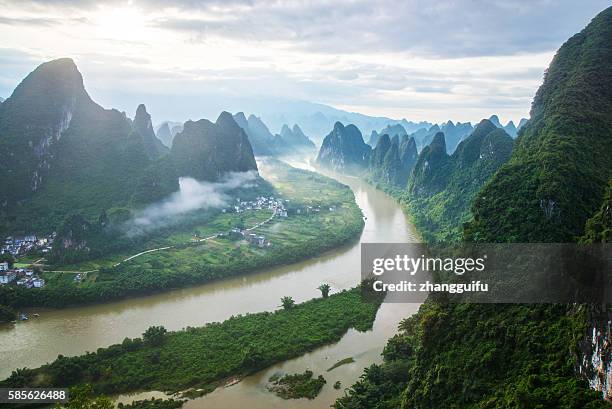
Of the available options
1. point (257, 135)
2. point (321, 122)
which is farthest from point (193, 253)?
point (321, 122)

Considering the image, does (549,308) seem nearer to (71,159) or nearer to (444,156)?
(71,159)

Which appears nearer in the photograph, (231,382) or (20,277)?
(231,382)

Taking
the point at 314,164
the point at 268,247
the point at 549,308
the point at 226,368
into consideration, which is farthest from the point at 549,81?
the point at 314,164

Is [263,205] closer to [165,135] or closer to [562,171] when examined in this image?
[562,171]

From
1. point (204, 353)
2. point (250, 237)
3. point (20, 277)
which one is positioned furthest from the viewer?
point (250, 237)

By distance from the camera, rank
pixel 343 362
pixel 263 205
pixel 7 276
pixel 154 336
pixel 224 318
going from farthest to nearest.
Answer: pixel 263 205
pixel 7 276
pixel 224 318
pixel 154 336
pixel 343 362

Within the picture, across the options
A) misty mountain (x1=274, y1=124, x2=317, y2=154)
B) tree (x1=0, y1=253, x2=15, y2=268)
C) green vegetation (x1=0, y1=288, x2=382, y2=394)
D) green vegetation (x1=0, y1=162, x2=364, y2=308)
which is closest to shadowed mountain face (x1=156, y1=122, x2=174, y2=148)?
misty mountain (x1=274, y1=124, x2=317, y2=154)
